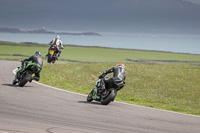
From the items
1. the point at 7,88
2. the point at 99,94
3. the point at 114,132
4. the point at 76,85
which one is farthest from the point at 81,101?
the point at 76,85

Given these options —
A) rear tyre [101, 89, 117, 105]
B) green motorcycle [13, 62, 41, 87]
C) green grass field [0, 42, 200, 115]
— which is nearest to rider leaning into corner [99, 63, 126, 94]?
rear tyre [101, 89, 117, 105]

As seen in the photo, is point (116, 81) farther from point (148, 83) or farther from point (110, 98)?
point (148, 83)

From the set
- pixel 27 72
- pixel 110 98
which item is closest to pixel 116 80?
pixel 110 98

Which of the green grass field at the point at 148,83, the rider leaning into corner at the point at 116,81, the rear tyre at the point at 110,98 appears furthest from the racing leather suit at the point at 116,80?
the green grass field at the point at 148,83

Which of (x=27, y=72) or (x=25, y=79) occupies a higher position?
(x=27, y=72)

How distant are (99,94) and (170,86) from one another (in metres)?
11.6

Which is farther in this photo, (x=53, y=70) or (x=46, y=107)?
(x=53, y=70)

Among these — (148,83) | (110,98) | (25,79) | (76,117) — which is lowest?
(76,117)

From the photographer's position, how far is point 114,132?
401 inches

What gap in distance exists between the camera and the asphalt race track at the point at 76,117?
1025cm

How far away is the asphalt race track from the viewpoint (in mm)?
10250

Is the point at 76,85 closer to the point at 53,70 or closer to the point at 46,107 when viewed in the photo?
the point at 53,70

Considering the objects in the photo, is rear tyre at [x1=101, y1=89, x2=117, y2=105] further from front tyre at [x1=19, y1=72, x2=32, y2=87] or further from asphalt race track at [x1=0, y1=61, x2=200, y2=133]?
Answer: front tyre at [x1=19, y1=72, x2=32, y2=87]

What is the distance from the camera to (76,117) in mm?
11891
